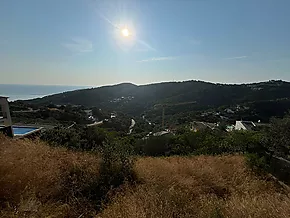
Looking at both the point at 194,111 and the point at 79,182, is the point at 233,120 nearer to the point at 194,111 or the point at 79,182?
the point at 194,111

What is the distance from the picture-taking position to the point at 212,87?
148 feet

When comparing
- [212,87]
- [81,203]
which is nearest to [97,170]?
[81,203]

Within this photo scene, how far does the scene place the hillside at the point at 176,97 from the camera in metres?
40.9

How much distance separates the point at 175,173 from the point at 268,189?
1.77m

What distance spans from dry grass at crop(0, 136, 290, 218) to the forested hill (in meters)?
35.0

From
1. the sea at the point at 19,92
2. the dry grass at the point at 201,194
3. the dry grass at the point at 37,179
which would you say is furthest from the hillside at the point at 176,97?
the dry grass at the point at 37,179

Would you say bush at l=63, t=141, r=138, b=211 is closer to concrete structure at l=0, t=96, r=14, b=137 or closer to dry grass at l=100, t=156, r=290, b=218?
dry grass at l=100, t=156, r=290, b=218

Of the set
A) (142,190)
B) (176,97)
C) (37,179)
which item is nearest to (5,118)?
(37,179)

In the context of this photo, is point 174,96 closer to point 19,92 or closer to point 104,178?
point 19,92

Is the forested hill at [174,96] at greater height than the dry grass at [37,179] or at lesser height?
lesser

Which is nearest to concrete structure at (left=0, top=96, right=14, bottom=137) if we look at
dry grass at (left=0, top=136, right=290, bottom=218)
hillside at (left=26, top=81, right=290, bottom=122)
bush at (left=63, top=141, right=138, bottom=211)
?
dry grass at (left=0, top=136, right=290, bottom=218)

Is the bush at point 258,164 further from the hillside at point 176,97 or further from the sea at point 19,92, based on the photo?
the hillside at point 176,97

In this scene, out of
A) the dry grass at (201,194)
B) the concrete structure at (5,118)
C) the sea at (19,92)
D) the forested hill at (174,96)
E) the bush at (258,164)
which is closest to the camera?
the dry grass at (201,194)

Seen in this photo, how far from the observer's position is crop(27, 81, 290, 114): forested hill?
4162 cm
